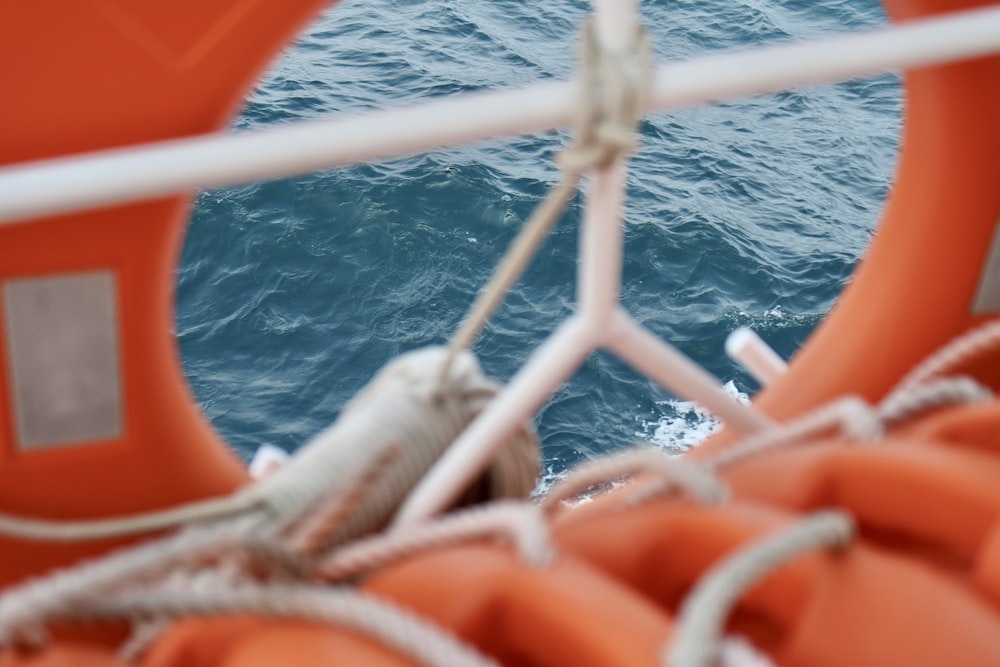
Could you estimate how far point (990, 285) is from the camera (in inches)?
61.1

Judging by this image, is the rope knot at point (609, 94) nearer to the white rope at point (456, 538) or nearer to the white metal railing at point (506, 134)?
the white metal railing at point (506, 134)

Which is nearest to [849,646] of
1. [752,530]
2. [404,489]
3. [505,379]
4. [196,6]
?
[752,530]

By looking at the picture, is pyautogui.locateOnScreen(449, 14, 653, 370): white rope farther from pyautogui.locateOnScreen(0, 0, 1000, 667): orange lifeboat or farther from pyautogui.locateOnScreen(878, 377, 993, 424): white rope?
pyautogui.locateOnScreen(878, 377, 993, 424): white rope

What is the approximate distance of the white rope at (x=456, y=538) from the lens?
0.89 metres

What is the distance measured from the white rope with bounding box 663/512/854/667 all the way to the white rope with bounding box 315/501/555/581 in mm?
142

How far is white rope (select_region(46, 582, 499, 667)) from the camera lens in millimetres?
768

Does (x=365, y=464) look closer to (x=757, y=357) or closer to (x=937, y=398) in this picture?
(x=937, y=398)

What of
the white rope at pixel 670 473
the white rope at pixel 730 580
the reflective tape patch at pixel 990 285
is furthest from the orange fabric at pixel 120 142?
the reflective tape patch at pixel 990 285

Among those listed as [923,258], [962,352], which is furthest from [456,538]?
[923,258]

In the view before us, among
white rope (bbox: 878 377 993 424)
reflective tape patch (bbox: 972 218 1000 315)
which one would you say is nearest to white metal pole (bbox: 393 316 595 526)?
white rope (bbox: 878 377 993 424)

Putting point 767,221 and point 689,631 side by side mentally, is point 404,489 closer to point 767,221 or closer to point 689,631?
point 689,631

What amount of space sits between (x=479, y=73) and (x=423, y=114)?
648 centimetres

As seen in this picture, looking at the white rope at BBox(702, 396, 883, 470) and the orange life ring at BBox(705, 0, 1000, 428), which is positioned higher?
the orange life ring at BBox(705, 0, 1000, 428)

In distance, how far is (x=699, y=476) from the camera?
0.98 m
